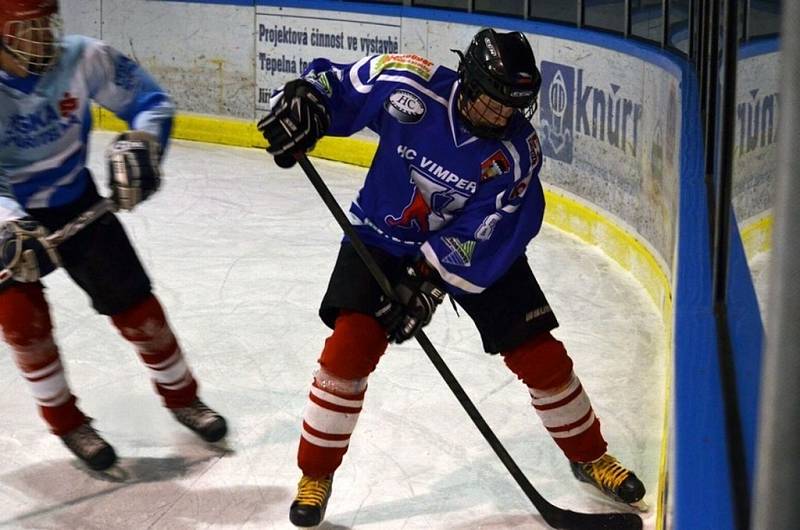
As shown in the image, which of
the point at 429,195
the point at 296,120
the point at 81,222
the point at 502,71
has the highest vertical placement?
the point at 502,71

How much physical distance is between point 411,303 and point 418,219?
192mm

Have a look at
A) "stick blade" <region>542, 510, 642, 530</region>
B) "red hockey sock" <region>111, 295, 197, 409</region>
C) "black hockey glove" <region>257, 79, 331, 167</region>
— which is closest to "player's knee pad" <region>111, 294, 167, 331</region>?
"red hockey sock" <region>111, 295, 197, 409</region>

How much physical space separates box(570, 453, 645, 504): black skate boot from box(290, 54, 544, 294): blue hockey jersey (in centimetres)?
52

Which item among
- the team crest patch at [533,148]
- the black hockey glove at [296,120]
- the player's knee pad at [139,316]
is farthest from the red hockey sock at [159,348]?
the team crest patch at [533,148]

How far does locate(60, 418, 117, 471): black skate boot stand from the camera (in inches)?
109

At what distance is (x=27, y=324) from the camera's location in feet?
8.71

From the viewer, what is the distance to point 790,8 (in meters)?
0.50

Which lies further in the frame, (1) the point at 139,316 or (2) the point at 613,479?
(1) the point at 139,316

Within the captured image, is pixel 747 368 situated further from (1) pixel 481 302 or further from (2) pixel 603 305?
(2) pixel 603 305

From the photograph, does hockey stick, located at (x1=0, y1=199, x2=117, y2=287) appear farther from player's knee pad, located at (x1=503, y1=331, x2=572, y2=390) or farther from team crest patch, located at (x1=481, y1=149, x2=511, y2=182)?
player's knee pad, located at (x1=503, y1=331, x2=572, y2=390)

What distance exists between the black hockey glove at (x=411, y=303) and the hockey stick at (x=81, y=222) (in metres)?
0.66

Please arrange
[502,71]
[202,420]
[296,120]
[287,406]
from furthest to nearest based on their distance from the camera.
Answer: [287,406] < [202,420] < [296,120] < [502,71]

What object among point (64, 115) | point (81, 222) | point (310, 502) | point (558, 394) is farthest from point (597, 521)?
point (64, 115)

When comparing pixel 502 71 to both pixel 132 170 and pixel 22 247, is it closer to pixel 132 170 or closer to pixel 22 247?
pixel 132 170
